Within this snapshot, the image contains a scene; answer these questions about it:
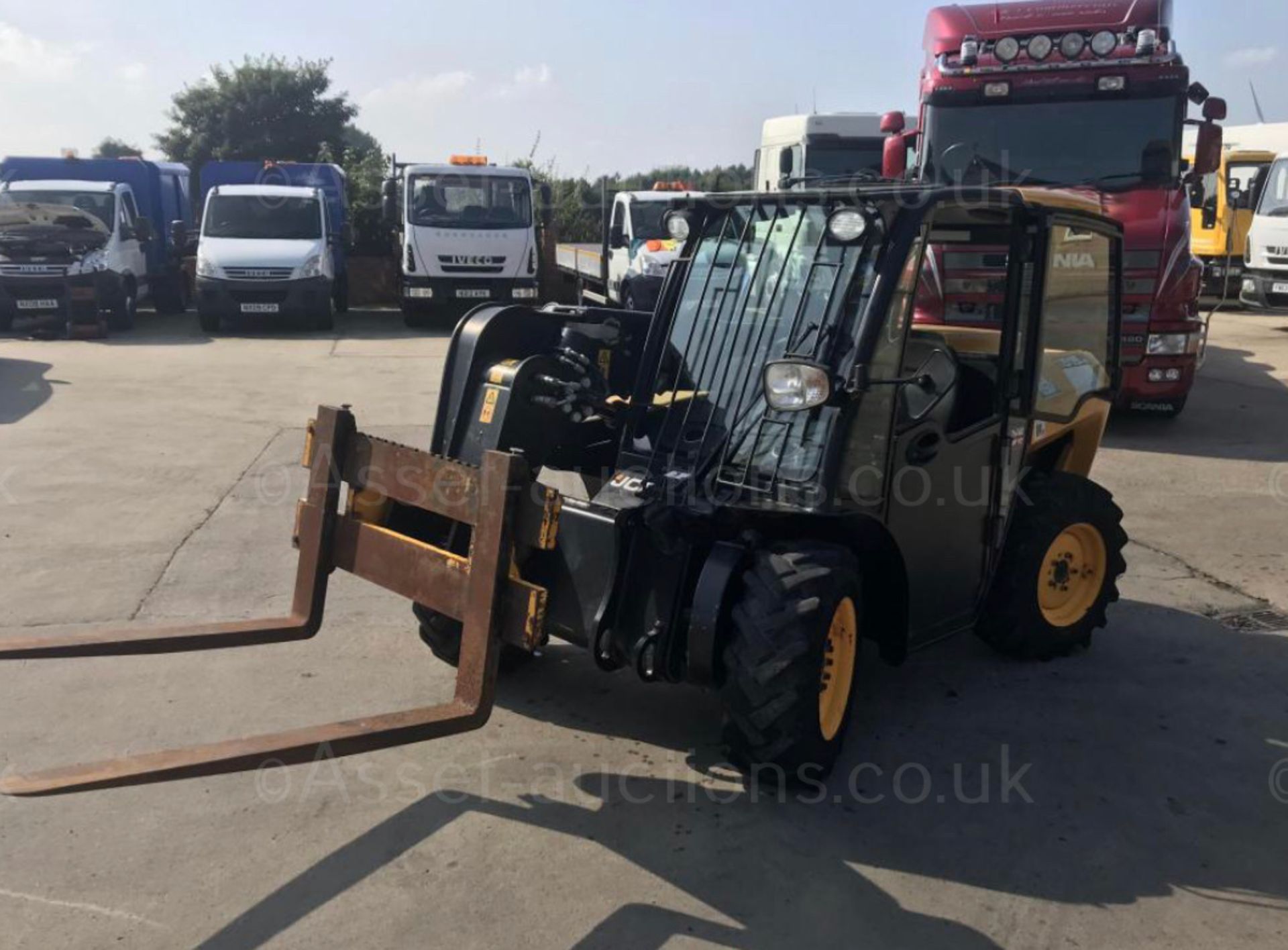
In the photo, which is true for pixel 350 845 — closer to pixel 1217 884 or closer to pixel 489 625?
pixel 489 625

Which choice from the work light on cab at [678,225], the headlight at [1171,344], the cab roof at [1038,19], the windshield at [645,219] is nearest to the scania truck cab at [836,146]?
the windshield at [645,219]

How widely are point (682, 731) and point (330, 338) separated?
13.8 meters

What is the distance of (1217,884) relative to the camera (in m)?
3.52

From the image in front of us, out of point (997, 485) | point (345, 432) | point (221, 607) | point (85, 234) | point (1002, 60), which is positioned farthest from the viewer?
point (85, 234)

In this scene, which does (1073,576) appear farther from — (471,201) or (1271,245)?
(1271,245)

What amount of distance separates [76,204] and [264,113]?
2815cm

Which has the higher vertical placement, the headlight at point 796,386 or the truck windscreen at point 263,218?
the truck windscreen at point 263,218

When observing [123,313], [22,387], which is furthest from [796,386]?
[123,313]

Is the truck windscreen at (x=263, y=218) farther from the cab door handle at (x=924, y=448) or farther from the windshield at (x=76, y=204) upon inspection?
the cab door handle at (x=924, y=448)

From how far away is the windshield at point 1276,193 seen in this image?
17859 mm

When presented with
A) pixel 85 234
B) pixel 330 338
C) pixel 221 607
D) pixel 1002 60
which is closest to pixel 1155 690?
pixel 221 607

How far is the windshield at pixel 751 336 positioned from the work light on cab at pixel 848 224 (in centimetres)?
17

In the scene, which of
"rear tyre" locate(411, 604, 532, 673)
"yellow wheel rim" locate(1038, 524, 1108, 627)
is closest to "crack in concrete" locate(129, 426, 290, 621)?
"rear tyre" locate(411, 604, 532, 673)

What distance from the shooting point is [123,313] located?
1722 cm
